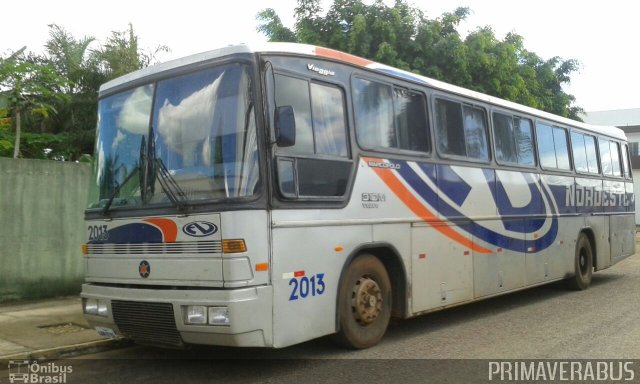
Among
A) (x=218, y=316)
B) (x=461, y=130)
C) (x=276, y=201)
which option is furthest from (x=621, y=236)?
(x=218, y=316)

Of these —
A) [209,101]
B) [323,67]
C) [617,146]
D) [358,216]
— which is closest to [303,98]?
[323,67]

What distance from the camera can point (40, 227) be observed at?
9938mm

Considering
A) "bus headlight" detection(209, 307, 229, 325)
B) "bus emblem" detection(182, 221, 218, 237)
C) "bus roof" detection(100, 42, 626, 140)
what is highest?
"bus roof" detection(100, 42, 626, 140)

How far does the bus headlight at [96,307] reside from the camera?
6129 millimetres

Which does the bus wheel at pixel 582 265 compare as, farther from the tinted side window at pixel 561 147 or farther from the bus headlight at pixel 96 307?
the bus headlight at pixel 96 307

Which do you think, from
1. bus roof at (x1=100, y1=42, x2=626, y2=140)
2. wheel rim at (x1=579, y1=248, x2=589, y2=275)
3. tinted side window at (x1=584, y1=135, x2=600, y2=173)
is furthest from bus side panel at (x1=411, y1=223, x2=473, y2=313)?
tinted side window at (x1=584, y1=135, x2=600, y2=173)

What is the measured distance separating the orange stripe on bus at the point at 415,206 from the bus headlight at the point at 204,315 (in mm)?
2513

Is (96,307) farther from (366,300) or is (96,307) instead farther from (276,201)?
(366,300)

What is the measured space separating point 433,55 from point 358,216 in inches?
419

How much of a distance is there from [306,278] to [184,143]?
1.73m

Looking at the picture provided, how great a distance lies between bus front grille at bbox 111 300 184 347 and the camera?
5602 mm

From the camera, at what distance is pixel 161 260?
5719mm

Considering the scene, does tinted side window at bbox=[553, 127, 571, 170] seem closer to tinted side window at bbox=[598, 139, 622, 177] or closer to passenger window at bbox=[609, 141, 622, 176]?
tinted side window at bbox=[598, 139, 622, 177]

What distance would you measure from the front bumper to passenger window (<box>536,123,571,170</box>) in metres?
6.89
